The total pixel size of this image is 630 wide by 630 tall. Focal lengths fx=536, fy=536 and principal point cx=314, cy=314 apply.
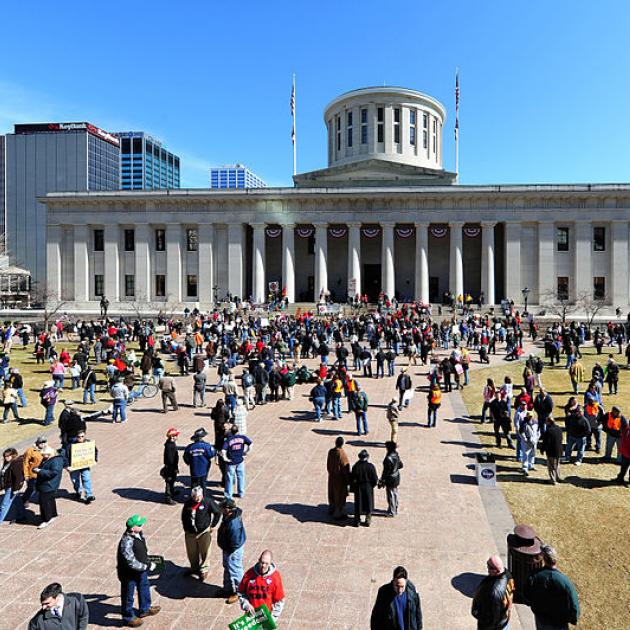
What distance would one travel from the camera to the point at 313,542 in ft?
30.5

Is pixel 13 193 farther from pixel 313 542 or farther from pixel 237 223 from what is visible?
pixel 313 542

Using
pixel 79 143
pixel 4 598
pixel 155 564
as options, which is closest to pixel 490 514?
pixel 155 564

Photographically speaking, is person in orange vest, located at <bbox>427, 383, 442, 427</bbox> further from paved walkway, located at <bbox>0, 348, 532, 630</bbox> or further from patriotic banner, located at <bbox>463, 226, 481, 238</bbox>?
patriotic banner, located at <bbox>463, 226, 481, 238</bbox>

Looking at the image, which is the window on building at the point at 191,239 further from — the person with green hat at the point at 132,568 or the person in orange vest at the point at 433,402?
the person with green hat at the point at 132,568

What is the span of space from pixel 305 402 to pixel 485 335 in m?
14.8

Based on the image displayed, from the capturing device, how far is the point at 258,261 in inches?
2265

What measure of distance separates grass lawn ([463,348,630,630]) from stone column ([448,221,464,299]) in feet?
135

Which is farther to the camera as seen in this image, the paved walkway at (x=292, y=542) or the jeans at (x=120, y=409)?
the jeans at (x=120, y=409)

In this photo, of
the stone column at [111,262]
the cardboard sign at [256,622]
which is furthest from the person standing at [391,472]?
the stone column at [111,262]

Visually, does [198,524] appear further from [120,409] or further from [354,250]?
[354,250]

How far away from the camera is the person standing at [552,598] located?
227 inches

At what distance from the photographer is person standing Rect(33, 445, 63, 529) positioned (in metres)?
9.71

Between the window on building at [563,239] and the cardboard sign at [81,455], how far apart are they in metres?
54.7

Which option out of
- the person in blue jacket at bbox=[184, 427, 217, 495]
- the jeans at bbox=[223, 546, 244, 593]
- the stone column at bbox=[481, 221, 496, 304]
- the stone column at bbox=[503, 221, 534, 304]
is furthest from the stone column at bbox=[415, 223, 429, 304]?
the jeans at bbox=[223, 546, 244, 593]
